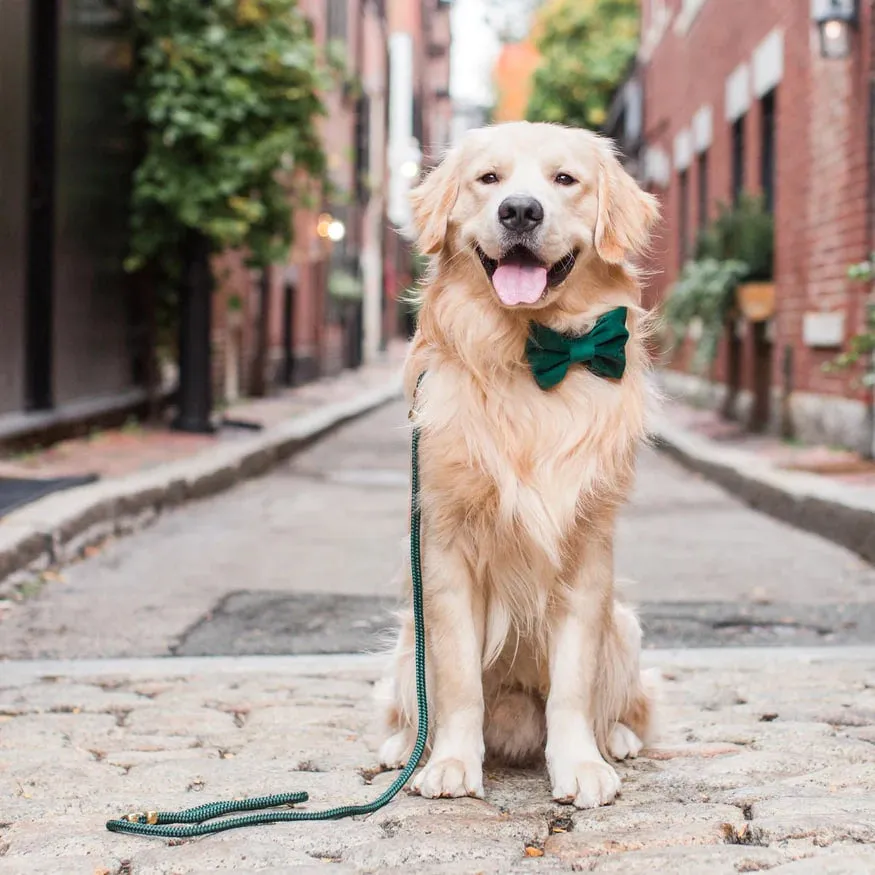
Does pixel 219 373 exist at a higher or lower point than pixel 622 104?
lower

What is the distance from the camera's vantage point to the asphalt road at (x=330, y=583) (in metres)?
4.89

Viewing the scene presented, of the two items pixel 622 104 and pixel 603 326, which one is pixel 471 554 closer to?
pixel 603 326

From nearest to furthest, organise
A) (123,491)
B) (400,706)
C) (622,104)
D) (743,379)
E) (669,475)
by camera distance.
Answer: (400,706)
(123,491)
(669,475)
(743,379)
(622,104)

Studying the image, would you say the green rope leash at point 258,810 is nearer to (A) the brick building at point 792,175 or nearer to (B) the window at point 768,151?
(A) the brick building at point 792,175

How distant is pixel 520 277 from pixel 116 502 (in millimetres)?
4599

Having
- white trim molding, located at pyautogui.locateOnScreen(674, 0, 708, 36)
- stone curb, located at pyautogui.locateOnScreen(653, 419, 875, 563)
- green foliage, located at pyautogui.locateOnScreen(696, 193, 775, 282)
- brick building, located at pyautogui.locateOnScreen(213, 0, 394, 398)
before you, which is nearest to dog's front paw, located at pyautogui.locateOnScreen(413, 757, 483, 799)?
stone curb, located at pyautogui.locateOnScreen(653, 419, 875, 563)

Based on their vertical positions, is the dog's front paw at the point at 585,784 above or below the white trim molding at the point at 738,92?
below

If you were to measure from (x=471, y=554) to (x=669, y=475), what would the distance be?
823cm

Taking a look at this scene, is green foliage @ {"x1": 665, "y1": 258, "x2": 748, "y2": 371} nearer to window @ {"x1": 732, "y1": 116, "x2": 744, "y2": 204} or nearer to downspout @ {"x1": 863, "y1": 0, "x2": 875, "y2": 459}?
downspout @ {"x1": 863, "y1": 0, "x2": 875, "y2": 459}

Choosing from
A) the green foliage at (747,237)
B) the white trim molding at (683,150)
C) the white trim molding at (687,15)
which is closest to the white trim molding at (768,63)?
the green foliage at (747,237)

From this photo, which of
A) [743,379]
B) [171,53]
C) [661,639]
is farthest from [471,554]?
[743,379]

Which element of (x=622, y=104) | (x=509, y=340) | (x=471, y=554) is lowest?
(x=471, y=554)

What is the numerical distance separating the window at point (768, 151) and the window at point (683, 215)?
5.53 m

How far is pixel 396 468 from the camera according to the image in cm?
1135
